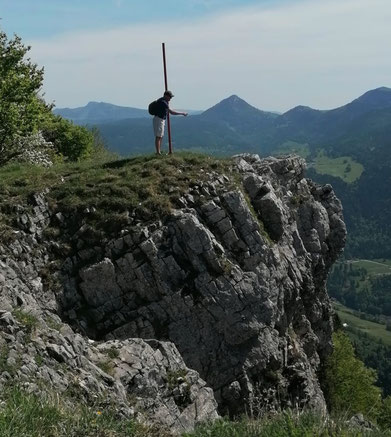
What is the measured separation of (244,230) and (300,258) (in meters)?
5.91

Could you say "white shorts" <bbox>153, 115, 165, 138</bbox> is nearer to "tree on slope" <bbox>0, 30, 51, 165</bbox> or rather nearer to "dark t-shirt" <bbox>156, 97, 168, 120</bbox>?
"dark t-shirt" <bbox>156, 97, 168, 120</bbox>

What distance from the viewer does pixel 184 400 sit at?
15.0 metres

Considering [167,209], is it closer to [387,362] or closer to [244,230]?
[244,230]

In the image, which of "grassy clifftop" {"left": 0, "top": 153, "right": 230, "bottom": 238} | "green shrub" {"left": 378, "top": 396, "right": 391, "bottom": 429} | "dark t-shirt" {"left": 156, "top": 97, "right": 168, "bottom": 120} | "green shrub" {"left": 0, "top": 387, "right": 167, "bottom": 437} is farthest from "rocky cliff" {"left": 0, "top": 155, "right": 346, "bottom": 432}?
"green shrub" {"left": 378, "top": 396, "right": 391, "bottom": 429}

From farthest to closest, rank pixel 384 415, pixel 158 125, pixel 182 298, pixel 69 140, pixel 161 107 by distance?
pixel 384 415 < pixel 69 140 < pixel 158 125 < pixel 161 107 < pixel 182 298

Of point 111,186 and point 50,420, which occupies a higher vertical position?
point 111,186

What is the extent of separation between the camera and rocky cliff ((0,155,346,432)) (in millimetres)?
14711

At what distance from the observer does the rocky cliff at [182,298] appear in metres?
14.7

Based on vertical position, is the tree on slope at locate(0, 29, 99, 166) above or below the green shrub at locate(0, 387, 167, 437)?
above

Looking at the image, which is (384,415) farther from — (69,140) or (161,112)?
(69,140)

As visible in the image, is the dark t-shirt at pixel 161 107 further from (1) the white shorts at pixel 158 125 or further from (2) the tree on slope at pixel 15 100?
(2) the tree on slope at pixel 15 100

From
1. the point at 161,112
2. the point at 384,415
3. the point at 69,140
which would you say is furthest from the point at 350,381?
the point at 69,140

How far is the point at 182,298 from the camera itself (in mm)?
20234

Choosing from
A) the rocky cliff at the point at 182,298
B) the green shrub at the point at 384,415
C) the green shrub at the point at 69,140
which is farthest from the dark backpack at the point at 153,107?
the green shrub at the point at 384,415
